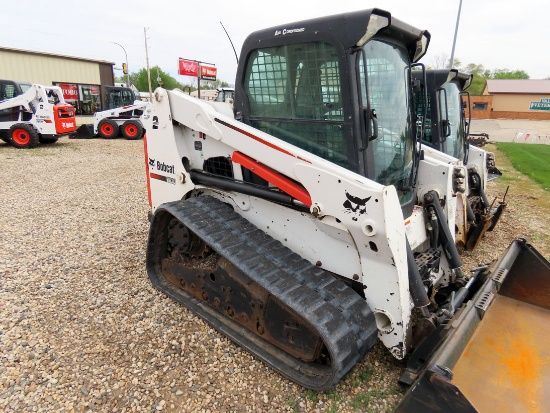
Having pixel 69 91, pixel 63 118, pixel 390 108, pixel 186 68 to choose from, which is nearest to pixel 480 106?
pixel 186 68

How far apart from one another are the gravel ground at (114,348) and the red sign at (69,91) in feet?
98.3

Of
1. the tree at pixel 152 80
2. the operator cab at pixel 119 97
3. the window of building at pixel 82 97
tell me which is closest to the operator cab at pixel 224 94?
the operator cab at pixel 119 97

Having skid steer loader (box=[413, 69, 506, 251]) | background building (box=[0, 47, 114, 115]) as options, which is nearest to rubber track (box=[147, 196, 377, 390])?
skid steer loader (box=[413, 69, 506, 251])

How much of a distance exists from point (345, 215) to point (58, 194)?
670 centimetres

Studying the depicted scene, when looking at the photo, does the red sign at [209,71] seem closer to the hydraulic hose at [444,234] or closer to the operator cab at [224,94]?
the operator cab at [224,94]

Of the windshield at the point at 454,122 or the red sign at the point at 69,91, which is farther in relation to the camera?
the red sign at the point at 69,91

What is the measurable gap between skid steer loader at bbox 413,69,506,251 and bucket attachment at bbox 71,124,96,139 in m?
14.2

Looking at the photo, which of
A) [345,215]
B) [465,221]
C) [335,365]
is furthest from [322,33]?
[465,221]

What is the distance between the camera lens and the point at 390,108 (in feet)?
9.88

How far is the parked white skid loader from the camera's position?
12.3 metres

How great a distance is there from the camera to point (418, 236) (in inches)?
133

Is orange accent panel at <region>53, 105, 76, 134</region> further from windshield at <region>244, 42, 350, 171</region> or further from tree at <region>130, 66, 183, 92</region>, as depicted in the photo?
tree at <region>130, 66, 183, 92</region>

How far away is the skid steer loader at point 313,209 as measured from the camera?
2451mm

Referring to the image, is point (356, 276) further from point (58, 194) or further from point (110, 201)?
point (58, 194)
